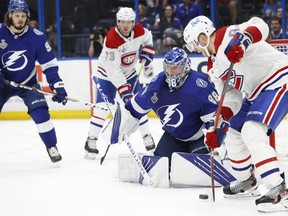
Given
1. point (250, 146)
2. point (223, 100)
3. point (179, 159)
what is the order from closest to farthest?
point (250, 146), point (223, 100), point (179, 159)

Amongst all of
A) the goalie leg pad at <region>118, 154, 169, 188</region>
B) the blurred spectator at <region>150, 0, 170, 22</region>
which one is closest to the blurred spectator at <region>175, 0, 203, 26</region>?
the blurred spectator at <region>150, 0, 170, 22</region>

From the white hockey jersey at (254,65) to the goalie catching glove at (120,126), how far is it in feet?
2.79

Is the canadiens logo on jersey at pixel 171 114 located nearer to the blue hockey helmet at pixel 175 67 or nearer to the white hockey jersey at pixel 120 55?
the blue hockey helmet at pixel 175 67

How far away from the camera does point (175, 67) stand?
14.2 feet

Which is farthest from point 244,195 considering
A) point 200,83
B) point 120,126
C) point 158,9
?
point 158,9

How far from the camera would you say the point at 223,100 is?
3.86 metres

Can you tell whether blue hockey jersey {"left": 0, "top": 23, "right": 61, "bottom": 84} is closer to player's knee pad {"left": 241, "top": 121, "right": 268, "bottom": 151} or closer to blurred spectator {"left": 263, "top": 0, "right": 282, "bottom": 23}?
player's knee pad {"left": 241, "top": 121, "right": 268, "bottom": 151}

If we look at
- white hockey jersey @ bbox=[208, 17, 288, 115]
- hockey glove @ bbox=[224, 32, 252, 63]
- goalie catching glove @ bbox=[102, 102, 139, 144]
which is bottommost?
goalie catching glove @ bbox=[102, 102, 139, 144]

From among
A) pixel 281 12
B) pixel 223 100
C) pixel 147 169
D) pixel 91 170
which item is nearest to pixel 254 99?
pixel 223 100

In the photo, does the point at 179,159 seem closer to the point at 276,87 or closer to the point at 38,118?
the point at 276,87

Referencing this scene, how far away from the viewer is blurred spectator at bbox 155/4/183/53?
854 centimetres

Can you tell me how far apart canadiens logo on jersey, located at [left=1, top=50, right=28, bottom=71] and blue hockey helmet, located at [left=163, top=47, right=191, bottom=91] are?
1.42 metres

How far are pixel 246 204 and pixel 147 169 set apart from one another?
2.60ft

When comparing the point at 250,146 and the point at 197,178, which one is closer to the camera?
the point at 250,146
